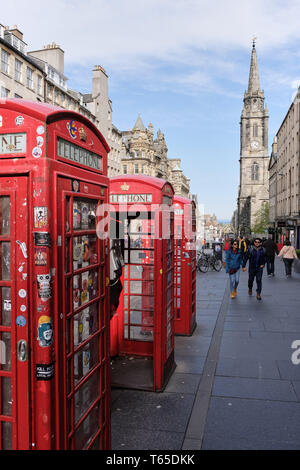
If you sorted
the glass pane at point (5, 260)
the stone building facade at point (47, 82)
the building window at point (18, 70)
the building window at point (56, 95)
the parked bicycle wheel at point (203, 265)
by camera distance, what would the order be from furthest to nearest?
the building window at point (56, 95)
the building window at point (18, 70)
the stone building facade at point (47, 82)
the parked bicycle wheel at point (203, 265)
the glass pane at point (5, 260)

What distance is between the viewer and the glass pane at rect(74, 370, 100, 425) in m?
2.97

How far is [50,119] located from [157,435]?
3486mm

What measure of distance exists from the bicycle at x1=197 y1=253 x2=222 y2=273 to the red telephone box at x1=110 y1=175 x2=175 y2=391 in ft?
51.2

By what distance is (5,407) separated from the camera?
2.54 meters

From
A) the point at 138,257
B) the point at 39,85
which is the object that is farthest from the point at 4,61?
the point at 138,257

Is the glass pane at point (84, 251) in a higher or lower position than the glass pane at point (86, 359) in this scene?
higher

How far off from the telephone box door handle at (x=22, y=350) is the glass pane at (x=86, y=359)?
1.79 ft

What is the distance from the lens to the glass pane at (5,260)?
2.48 metres

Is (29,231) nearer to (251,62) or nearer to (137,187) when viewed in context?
(137,187)

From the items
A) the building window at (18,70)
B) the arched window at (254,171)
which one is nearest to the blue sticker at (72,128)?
the building window at (18,70)

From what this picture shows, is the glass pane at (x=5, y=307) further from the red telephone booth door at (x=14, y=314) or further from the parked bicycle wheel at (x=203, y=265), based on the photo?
the parked bicycle wheel at (x=203, y=265)

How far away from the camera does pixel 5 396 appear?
100 inches

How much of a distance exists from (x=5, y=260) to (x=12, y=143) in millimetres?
729

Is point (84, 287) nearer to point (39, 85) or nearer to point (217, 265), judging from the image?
point (217, 265)
